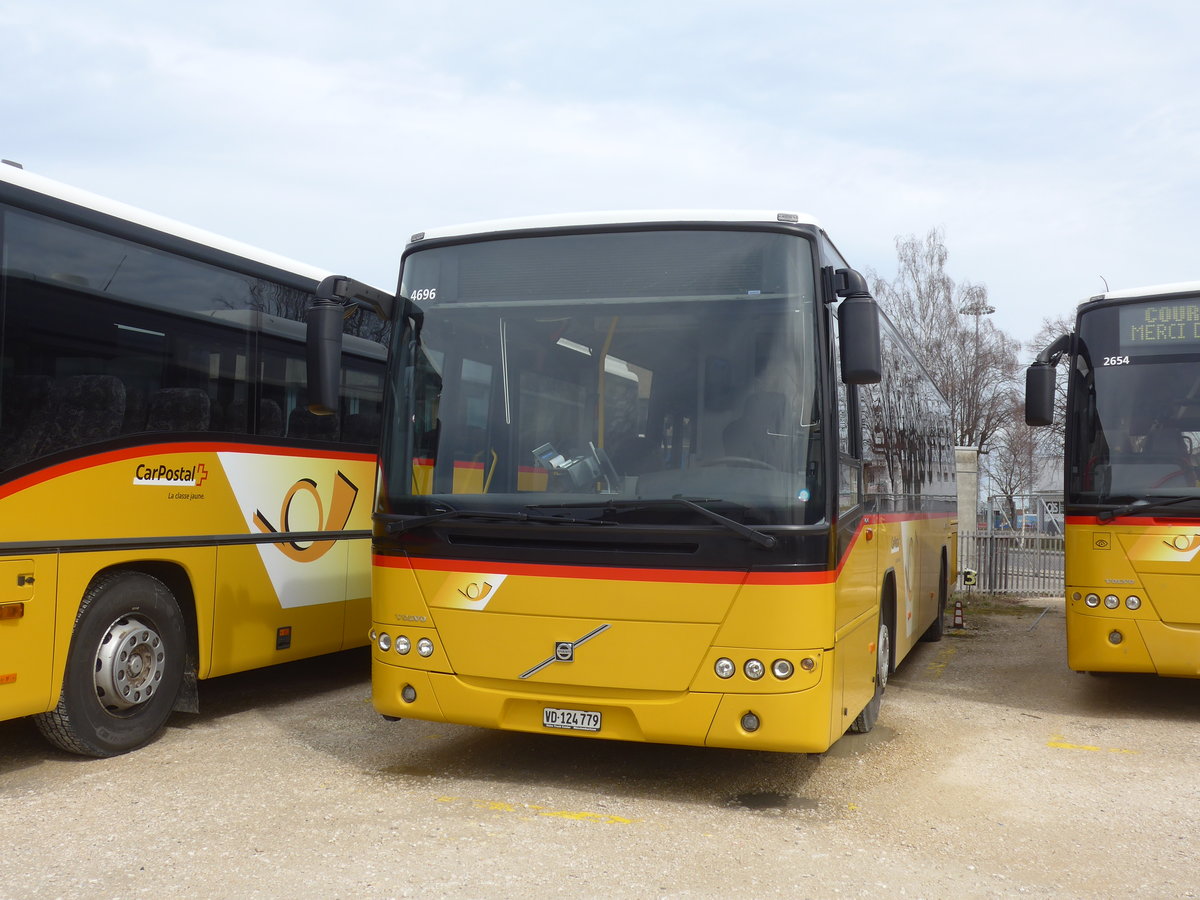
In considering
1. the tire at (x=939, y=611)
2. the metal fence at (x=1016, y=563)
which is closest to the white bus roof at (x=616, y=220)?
the tire at (x=939, y=611)

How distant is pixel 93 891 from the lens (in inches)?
185

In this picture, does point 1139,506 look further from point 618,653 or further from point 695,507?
point 618,653

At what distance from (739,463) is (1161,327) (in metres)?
4.92

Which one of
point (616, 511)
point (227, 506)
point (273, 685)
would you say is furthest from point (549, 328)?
point (273, 685)

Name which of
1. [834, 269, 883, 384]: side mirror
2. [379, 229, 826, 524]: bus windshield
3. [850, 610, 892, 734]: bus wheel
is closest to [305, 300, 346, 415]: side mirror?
[379, 229, 826, 524]: bus windshield

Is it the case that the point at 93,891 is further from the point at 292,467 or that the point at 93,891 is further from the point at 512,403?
the point at 292,467

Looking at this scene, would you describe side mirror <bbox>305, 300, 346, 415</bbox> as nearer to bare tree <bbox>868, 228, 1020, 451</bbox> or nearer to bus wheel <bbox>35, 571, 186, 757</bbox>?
bus wheel <bbox>35, 571, 186, 757</bbox>

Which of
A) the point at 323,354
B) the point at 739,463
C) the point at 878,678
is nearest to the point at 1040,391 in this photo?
the point at 878,678

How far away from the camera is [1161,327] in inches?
354

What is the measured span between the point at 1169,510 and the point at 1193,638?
3.13 feet

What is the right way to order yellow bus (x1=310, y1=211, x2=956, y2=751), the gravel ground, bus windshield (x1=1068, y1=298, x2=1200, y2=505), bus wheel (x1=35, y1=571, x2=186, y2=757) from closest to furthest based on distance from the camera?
the gravel ground < yellow bus (x1=310, y1=211, x2=956, y2=751) < bus wheel (x1=35, y1=571, x2=186, y2=757) < bus windshield (x1=1068, y1=298, x2=1200, y2=505)

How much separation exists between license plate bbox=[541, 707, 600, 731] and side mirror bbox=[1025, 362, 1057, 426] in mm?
4866

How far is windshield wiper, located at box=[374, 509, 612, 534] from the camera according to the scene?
6020 millimetres

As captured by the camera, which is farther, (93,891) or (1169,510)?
(1169,510)
